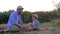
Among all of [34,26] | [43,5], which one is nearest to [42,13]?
[43,5]

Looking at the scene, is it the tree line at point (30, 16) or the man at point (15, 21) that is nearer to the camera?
the man at point (15, 21)

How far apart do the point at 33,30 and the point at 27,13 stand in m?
9.45

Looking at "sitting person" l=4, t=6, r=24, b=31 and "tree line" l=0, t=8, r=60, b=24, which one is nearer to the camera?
"sitting person" l=4, t=6, r=24, b=31

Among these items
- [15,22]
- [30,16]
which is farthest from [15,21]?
[30,16]

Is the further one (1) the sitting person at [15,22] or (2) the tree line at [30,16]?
(2) the tree line at [30,16]

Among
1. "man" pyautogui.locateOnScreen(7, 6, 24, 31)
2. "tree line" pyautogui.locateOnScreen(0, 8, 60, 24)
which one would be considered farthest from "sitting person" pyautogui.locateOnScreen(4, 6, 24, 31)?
"tree line" pyautogui.locateOnScreen(0, 8, 60, 24)

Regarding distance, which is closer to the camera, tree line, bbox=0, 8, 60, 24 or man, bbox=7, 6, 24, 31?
man, bbox=7, 6, 24, 31

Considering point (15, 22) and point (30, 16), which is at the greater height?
point (15, 22)

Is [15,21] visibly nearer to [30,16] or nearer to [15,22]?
[15,22]

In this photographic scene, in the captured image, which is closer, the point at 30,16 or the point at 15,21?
the point at 15,21

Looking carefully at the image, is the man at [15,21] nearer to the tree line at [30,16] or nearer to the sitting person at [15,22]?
the sitting person at [15,22]

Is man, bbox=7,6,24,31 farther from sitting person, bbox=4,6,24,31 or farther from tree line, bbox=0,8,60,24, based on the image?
tree line, bbox=0,8,60,24

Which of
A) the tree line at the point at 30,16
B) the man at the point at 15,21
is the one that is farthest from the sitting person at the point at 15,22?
the tree line at the point at 30,16

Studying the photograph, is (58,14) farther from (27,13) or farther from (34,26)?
(34,26)
